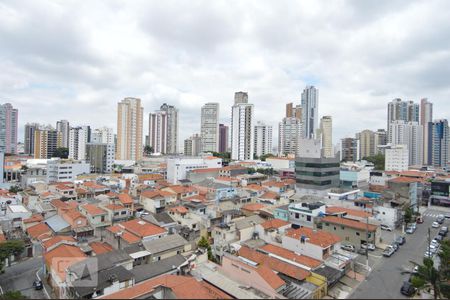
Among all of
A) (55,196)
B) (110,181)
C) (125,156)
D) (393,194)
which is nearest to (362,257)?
(393,194)

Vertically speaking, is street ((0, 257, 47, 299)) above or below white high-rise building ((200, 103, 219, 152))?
below

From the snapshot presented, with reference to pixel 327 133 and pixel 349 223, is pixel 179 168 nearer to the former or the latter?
pixel 349 223

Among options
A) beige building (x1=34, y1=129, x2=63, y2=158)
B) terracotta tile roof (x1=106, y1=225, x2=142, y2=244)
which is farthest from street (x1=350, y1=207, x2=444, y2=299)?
beige building (x1=34, y1=129, x2=63, y2=158)

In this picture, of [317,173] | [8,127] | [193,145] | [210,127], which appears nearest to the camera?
[317,173]

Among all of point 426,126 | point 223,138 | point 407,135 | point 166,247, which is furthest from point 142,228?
point 223,138

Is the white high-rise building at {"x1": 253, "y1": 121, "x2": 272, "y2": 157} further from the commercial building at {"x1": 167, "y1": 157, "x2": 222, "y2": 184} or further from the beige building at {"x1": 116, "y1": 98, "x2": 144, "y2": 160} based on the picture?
the commercial building at {"x1": 167, "y1": 157, "x2": 222, "y2": 184}
